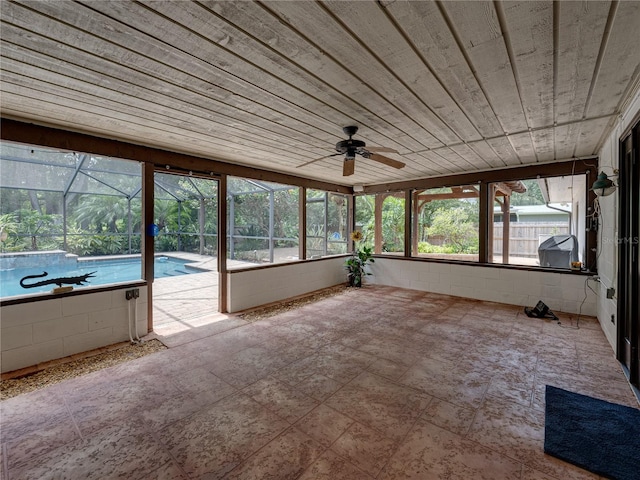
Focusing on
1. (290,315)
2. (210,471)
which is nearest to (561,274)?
(290,315)

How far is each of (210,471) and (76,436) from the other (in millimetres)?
Answer: 978

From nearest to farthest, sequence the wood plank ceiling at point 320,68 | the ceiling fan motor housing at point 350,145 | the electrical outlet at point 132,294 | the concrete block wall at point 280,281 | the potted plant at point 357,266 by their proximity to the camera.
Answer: the wood plank ceiling at point 320,68 → the ceiling fan motor housing at point 350,145 → the electrical outlet at point 132,294 → the concrete block wall at point 280,281 → the potted plant at point 357,266

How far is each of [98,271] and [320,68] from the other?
25.3 feet

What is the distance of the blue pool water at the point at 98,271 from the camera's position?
330 centimetres

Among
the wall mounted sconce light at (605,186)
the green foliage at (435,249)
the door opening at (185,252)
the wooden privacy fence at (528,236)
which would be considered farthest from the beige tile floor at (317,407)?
the wooden privacy fence at (528,236)

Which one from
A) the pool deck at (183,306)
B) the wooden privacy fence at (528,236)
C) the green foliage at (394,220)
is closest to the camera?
the pool deck at (183,306)

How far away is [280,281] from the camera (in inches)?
201

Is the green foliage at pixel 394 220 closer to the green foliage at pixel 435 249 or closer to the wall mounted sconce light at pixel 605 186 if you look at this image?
the green foliage at pixel 435 249

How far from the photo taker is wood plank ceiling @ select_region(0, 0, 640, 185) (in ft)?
4.34

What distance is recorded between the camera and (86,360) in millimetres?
2816

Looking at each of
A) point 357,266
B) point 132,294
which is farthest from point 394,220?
point 132,294

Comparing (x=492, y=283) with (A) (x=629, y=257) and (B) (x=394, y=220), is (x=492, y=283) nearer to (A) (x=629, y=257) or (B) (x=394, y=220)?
(A) (x=629, y=257)

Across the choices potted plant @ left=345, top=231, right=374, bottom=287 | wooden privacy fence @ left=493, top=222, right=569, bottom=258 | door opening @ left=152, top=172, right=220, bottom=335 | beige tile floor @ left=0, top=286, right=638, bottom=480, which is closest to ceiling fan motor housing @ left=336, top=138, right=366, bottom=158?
beige tile floor @ left=0, top=286, right=638, bottom=480

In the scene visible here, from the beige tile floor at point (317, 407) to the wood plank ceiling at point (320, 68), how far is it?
228cm
